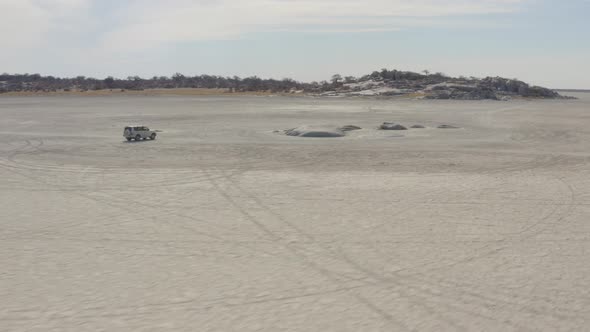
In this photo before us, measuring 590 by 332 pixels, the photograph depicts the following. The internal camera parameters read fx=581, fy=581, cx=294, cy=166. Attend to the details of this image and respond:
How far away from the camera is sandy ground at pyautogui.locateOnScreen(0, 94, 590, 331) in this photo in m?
8.23

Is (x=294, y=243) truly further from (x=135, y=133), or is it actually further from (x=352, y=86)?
(x=352, y=86)

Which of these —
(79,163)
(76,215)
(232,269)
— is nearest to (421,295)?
(232,269)

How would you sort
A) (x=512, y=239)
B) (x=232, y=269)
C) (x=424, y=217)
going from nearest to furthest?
(x=232, y=269), (x=512, y=239), (x=424, y=217)

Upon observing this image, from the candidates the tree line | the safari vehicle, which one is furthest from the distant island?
the safari vehicle

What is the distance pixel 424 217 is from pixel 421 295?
515 centimetres

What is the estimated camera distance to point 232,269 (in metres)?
10.1

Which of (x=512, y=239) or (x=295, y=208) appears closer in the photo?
(x=512, y=239)

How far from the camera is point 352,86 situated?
121 m

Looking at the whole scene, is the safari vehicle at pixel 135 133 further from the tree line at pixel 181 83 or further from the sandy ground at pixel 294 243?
the tree line at pixel 181 83

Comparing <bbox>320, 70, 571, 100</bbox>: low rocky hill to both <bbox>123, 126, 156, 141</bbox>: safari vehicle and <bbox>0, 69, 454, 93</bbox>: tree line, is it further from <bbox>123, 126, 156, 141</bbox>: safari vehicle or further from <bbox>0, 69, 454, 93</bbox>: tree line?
<bbox>123, 126, 156, 141</bbox>: safari vehicle

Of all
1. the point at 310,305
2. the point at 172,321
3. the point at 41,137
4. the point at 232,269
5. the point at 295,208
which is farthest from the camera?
the point at 41,137

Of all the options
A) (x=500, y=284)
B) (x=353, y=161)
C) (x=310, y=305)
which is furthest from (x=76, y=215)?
(x=353, y=161)

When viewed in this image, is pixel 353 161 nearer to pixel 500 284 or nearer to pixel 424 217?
pixel 424 217

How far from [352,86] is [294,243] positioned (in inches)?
4390
